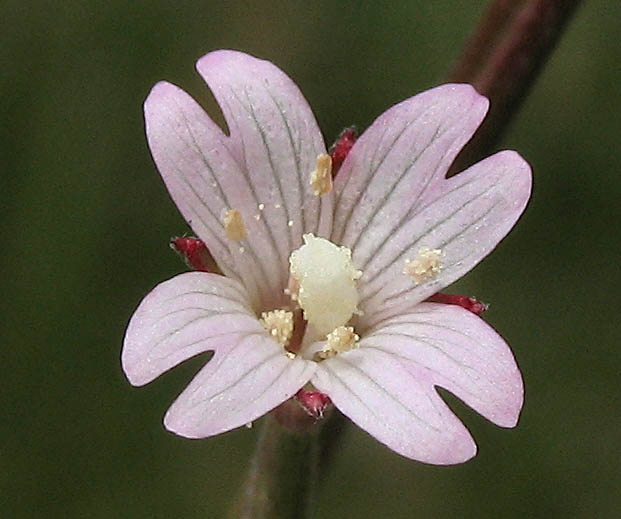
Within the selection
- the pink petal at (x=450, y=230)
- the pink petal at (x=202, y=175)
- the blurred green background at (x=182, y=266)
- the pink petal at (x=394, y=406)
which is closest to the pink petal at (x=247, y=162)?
the pink petal at (x=202, y=175)

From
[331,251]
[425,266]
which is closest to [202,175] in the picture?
[331,251]

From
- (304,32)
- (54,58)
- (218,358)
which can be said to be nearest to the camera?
(218,358)

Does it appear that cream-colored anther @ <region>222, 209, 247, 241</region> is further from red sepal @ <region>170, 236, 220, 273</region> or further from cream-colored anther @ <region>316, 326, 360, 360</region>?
cream-colored anther @ <region>316, 326, 360, 360</region>

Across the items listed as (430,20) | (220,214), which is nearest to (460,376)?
(220,214)

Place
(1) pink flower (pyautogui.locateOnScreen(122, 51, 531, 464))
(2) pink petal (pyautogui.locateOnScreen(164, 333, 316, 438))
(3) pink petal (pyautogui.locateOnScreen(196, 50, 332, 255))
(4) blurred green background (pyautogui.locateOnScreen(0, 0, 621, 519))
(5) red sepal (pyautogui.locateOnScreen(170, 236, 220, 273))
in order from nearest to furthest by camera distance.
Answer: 1. (2) pink petal (pyautogui.locateOnScreen(164, 333, 316, 438))
2. (1) pink flower (pyautogui.locateOnScreen(122, 51, 531, 464))
3. (5) red sepal (pyautogui.locateOnScreen(170, 236, 220, 273))
4. (3) pink petal (pyautogui.locateOnScreen(196, 50, 332, 255))
5. (4) blurred green background (pyautogui.locateOnScreen(0, 0, 621, 519))

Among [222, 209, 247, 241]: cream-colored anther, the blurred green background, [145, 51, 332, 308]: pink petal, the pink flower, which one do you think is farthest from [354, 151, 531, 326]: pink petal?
the blurred green background

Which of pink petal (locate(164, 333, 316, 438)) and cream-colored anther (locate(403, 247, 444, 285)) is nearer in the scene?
pink petal (locate(164, 333, 316, 438))

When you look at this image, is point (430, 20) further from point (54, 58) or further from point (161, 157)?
point (161, 157)
